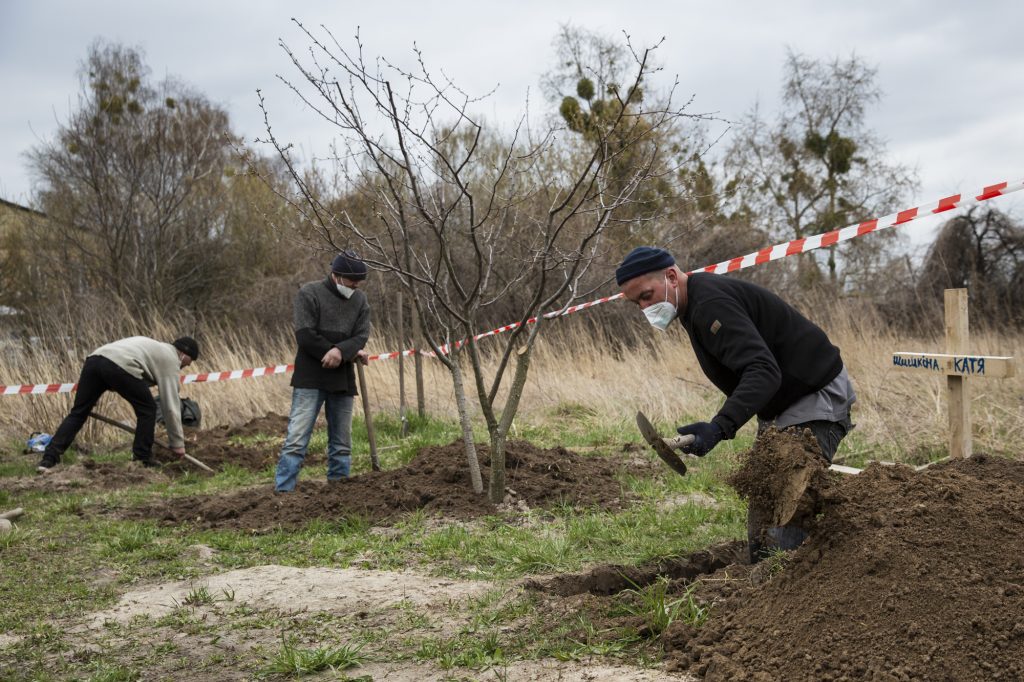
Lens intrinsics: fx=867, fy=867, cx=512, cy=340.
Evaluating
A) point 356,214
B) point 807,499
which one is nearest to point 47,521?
point 807,499

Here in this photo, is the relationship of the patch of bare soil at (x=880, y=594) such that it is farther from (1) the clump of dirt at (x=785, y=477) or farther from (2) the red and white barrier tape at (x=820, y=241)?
(2) the red and white barrier tape at (x=820, y=241)

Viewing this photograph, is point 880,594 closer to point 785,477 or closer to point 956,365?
point 785,477

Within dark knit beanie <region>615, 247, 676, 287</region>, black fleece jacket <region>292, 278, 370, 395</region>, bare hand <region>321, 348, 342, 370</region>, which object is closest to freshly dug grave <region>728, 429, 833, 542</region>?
dark knit beanie <region>615, 247, 676, 287</region>

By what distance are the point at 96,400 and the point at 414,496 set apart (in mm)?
4626

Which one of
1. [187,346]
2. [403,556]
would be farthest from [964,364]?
[187,346]

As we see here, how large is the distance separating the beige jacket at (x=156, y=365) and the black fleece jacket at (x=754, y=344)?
655 centimetres

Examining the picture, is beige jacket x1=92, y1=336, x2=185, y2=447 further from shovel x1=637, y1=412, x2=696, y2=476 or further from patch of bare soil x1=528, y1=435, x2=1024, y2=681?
shovel x1=637, y1=412, x2=696, y2=476

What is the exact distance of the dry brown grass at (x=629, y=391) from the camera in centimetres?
752

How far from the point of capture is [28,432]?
11.2 metres

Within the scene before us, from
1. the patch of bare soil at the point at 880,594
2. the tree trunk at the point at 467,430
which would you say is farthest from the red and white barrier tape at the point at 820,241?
the patch of bare soil at the point at 880,594

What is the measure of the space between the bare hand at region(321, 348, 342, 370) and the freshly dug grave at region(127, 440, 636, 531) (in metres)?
0.94

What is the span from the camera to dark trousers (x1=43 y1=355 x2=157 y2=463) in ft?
29.4

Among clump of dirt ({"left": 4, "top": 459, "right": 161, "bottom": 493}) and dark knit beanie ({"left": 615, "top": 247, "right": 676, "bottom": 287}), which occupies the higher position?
dark knit beanie ({"left": 615, "top": 247, "right": 676, "bottom": 287})

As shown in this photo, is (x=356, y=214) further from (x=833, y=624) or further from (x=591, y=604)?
(x=833, y=624)
